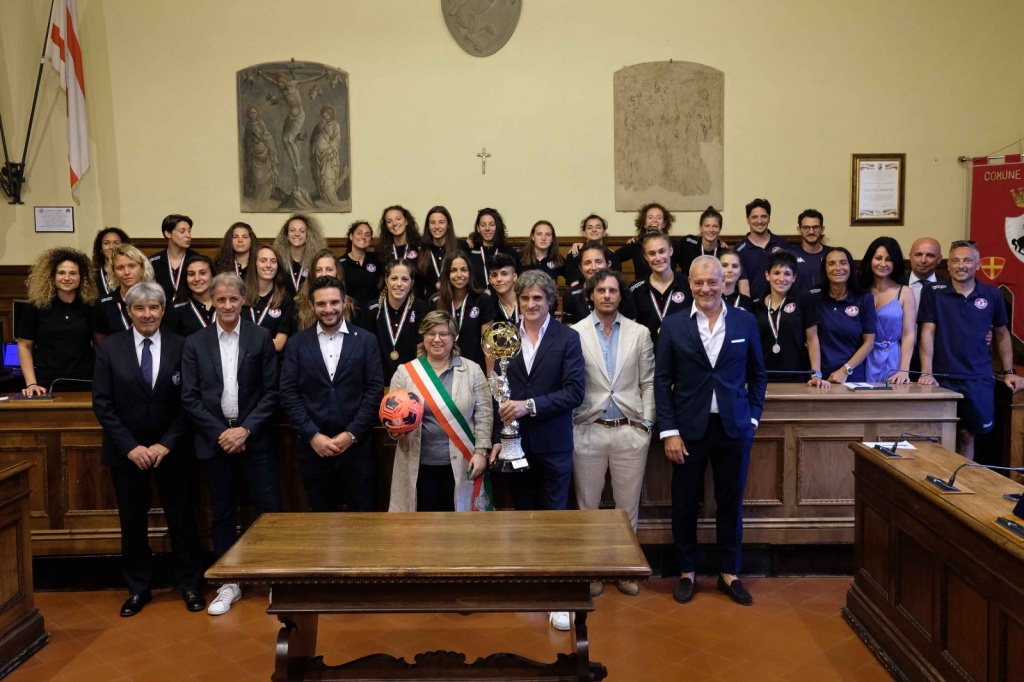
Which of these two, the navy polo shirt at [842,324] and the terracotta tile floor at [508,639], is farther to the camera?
the navy polo shirt at [842,324]

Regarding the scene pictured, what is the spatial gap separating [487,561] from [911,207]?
23.7ft

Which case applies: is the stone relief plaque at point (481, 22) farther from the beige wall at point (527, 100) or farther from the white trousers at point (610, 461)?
the white trousers at point (610, 461)

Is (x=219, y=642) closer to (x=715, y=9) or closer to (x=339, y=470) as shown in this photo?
(x=339, y=470)

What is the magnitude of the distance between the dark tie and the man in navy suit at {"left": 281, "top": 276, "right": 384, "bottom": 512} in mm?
673

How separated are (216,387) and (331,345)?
0.62 m

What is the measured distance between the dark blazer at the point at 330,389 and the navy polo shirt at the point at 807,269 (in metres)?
3.68

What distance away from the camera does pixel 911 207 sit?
835cm

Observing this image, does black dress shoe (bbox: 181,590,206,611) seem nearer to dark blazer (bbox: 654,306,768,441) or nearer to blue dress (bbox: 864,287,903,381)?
dark blazer (bbox: 654,306,768,441)

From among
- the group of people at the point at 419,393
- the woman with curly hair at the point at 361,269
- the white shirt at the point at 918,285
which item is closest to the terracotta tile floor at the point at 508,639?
the group of people at the point at 419,393

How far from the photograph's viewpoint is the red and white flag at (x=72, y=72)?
775 cm

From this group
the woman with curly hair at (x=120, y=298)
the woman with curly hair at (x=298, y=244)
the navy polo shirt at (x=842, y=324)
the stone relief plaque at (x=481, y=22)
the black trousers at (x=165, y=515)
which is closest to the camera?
the black trousers at (x=165, y=515)

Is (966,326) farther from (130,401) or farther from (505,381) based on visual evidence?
(130,401)

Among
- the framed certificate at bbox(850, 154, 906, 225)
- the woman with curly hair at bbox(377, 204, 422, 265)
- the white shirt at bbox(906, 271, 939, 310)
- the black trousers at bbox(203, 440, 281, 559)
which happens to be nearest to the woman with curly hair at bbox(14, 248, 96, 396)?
the black trousers at bbox(203, 440, 281, 559)

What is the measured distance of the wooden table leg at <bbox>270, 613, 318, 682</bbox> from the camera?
2.95 m
